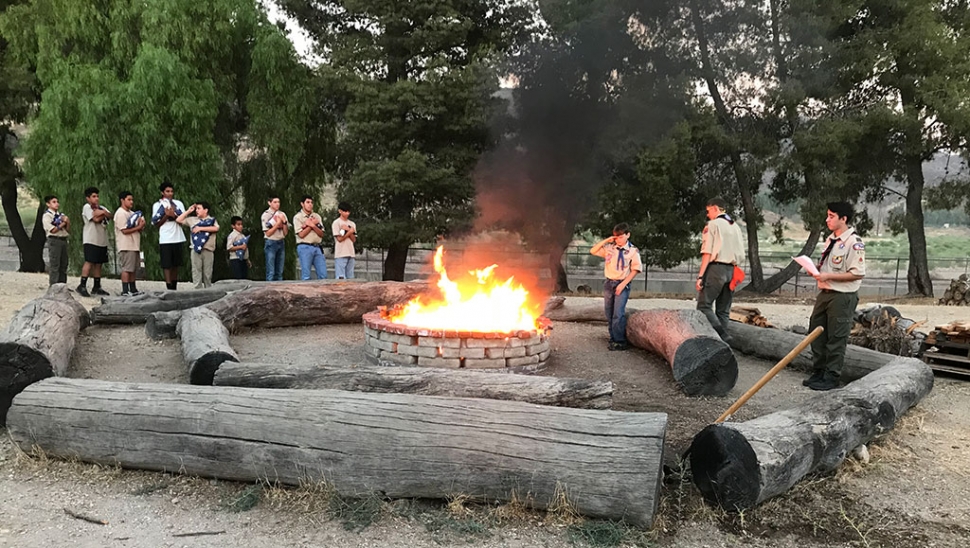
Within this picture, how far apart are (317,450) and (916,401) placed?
17.2 ft

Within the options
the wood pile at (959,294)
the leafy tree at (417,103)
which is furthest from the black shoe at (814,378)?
the wood pile at (959,294)

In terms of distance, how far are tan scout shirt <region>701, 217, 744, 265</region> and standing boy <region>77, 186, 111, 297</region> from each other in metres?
8.89

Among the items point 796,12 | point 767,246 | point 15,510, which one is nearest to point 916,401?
point 15,510

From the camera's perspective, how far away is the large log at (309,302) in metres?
8.66

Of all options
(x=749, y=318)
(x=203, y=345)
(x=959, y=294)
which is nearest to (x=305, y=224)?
(x=203, y=345)

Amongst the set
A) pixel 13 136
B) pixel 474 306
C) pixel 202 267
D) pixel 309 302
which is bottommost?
pixel 309 302

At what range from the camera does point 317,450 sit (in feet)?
12.8

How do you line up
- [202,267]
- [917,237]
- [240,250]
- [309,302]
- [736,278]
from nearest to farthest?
[736,278] → [309,302] → [202,267] → [240,250] → [917,237]

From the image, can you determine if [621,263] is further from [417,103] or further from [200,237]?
[417,103]

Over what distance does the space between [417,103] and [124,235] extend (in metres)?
7.47

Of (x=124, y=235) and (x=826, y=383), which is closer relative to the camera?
(x=826, y=383)

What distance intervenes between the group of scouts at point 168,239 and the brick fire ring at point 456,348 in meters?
4.83

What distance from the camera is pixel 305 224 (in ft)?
36.8

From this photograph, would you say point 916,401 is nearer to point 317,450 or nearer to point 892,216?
point 317,450
